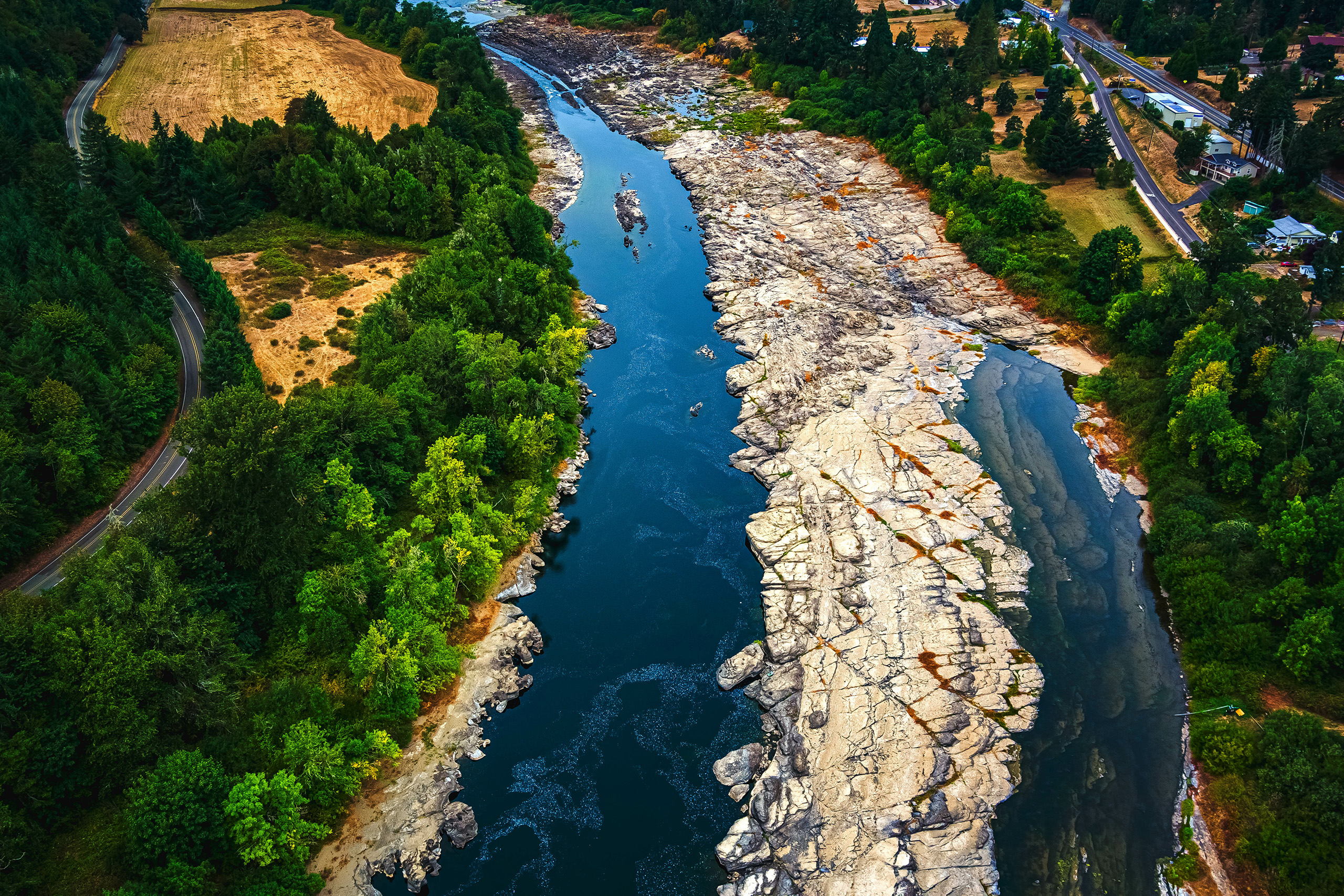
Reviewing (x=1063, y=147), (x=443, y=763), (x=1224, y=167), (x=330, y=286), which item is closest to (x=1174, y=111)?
(x=1224, y=167)

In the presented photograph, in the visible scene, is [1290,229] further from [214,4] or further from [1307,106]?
[214,4]


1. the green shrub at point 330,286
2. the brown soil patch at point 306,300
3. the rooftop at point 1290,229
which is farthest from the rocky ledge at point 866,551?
the green shrub at point 330,286

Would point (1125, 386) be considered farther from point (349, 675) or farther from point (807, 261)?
point (349, 675)

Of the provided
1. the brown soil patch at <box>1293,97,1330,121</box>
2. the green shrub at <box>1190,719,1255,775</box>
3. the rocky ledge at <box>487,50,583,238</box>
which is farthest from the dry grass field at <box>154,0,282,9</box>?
the green shrub at <box>1190,719,1255,775</box>

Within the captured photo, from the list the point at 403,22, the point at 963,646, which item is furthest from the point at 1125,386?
the point at 403,22

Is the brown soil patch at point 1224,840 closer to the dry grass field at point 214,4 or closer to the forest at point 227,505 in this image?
the forest at point 227,505
